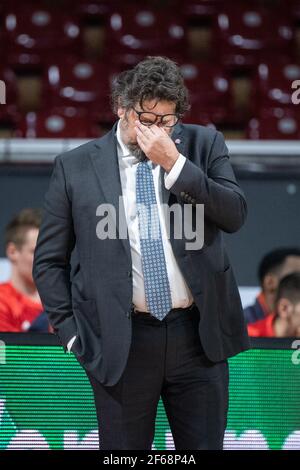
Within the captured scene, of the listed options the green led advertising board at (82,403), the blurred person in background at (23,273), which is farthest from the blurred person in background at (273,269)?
the green led advertising board at (82,403)

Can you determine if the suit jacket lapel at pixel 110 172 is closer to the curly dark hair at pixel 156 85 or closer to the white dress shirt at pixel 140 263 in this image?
the white dress shirt at pixel 140 263

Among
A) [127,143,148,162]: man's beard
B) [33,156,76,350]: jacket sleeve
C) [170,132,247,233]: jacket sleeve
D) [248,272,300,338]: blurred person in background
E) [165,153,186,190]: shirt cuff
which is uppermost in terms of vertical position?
[127,143,148,162]: man's beard

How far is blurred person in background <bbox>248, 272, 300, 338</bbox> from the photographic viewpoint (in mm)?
4039

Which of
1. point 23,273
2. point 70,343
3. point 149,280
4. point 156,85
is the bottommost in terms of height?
point 23,273

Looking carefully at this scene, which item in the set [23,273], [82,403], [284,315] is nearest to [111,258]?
[82,403]

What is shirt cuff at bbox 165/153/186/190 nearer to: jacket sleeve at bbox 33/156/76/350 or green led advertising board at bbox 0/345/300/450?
jacket sleeve at bbox 33/156/76/350

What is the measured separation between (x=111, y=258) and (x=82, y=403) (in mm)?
649

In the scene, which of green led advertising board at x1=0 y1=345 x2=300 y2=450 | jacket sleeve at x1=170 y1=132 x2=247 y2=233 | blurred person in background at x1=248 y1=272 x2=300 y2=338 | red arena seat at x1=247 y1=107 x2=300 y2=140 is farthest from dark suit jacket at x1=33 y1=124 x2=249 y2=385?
red arena seat at x1=247 y1=107 x2=300 y2=140

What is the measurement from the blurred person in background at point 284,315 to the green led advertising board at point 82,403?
1.14 meters

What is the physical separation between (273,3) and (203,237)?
15.6ft

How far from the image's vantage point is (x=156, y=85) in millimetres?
2230

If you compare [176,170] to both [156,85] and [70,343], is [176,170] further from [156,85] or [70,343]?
[70,343]
